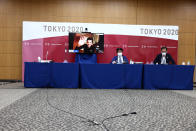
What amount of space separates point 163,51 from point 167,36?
0.77 metres

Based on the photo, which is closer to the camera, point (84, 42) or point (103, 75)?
point (103, 75)

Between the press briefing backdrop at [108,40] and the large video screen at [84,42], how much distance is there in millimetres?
205

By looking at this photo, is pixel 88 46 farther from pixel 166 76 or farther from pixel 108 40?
pixel 166 76

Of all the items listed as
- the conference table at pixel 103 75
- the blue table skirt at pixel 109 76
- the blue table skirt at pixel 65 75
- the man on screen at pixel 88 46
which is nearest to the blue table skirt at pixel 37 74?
the conference table at pixel 103 75

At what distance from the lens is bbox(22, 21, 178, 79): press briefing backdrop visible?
18.2 feet

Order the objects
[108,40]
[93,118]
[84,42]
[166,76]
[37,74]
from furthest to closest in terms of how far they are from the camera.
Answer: [108,40]
[84,42]
[166,76]
[37,74]
[93,118]

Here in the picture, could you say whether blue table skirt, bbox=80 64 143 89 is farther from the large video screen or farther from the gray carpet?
the gray carpet

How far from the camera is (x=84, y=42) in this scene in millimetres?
5535

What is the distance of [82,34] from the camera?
5539 millimetres

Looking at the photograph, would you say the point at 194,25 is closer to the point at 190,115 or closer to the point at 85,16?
the point at 85,16

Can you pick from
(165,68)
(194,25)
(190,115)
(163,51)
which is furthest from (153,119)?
(194,25)

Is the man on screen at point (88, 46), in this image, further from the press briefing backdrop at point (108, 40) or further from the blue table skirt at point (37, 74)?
the blue table skirt at point (37, 74)

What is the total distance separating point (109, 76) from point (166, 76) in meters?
1.47

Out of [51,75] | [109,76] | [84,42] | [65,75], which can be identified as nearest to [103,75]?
[109,76]
